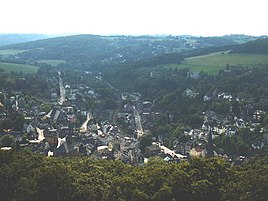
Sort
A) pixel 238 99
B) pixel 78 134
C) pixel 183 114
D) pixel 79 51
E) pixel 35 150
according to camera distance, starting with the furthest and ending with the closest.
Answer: pixel 79 51 < pixel 238 99 < pixel 183 114 < pixel 78 134 < pixel 35 150

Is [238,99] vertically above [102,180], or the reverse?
[102,180]

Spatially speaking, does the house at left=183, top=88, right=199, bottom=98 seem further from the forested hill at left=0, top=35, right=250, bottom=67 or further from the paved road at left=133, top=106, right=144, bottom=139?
the forested hill at left=0, top=35, right=250, bottom=67

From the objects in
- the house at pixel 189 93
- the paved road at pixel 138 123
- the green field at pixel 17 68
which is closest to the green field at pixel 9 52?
the green field at pixel 17 68

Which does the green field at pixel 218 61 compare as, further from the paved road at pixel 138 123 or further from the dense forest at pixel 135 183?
the dense forest at pixel 135 183

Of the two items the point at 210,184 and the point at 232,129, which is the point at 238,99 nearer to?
the point at 232,129

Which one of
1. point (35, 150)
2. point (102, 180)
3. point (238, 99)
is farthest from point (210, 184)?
point (238, 99)

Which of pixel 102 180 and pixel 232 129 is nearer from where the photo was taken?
pixel 102 180
